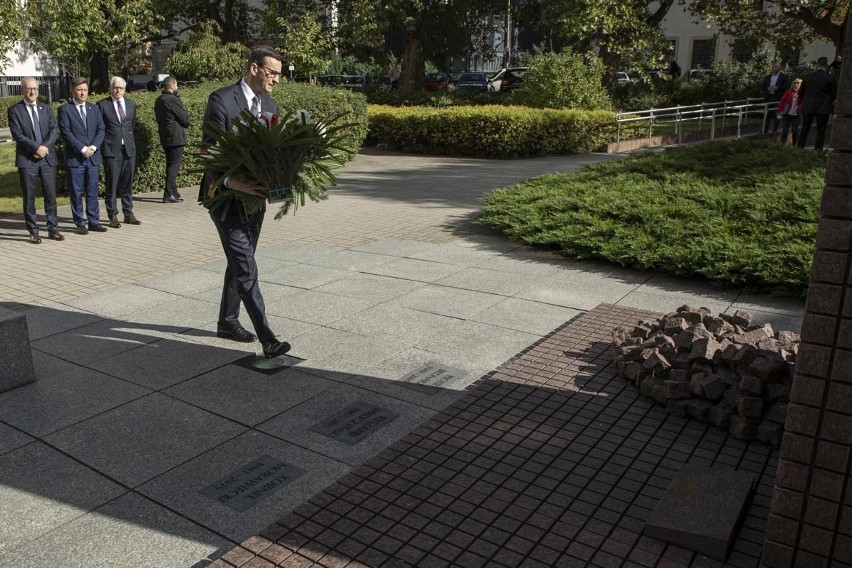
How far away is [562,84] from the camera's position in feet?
70.1

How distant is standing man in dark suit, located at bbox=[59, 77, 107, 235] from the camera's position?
967 centimetres

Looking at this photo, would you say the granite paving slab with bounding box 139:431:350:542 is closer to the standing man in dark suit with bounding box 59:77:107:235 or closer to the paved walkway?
the paved walkway

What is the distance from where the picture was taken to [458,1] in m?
30.3

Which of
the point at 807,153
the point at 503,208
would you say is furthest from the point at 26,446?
the point at 807,153

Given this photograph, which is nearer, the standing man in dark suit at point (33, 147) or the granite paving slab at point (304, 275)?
the granite paving slab at point (304, 275)

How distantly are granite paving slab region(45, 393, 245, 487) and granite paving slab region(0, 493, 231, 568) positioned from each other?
1.03ft

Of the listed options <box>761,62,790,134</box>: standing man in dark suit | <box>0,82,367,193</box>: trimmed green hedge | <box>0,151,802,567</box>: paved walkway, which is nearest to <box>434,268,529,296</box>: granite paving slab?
<box>0,151,802,567</box>: paved walkway

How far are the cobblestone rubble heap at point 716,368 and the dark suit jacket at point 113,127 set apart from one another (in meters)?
7.68

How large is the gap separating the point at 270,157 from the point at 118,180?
6.65 m

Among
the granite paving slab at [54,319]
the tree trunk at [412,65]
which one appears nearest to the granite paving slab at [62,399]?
the granite paving slab at [54,319]

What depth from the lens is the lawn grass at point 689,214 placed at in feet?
23.4

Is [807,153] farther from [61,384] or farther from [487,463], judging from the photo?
[61,384]

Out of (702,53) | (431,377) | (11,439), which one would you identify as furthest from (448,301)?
(702,53)

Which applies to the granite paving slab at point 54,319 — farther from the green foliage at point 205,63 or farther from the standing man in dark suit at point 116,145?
the green foliage at point 205,63
